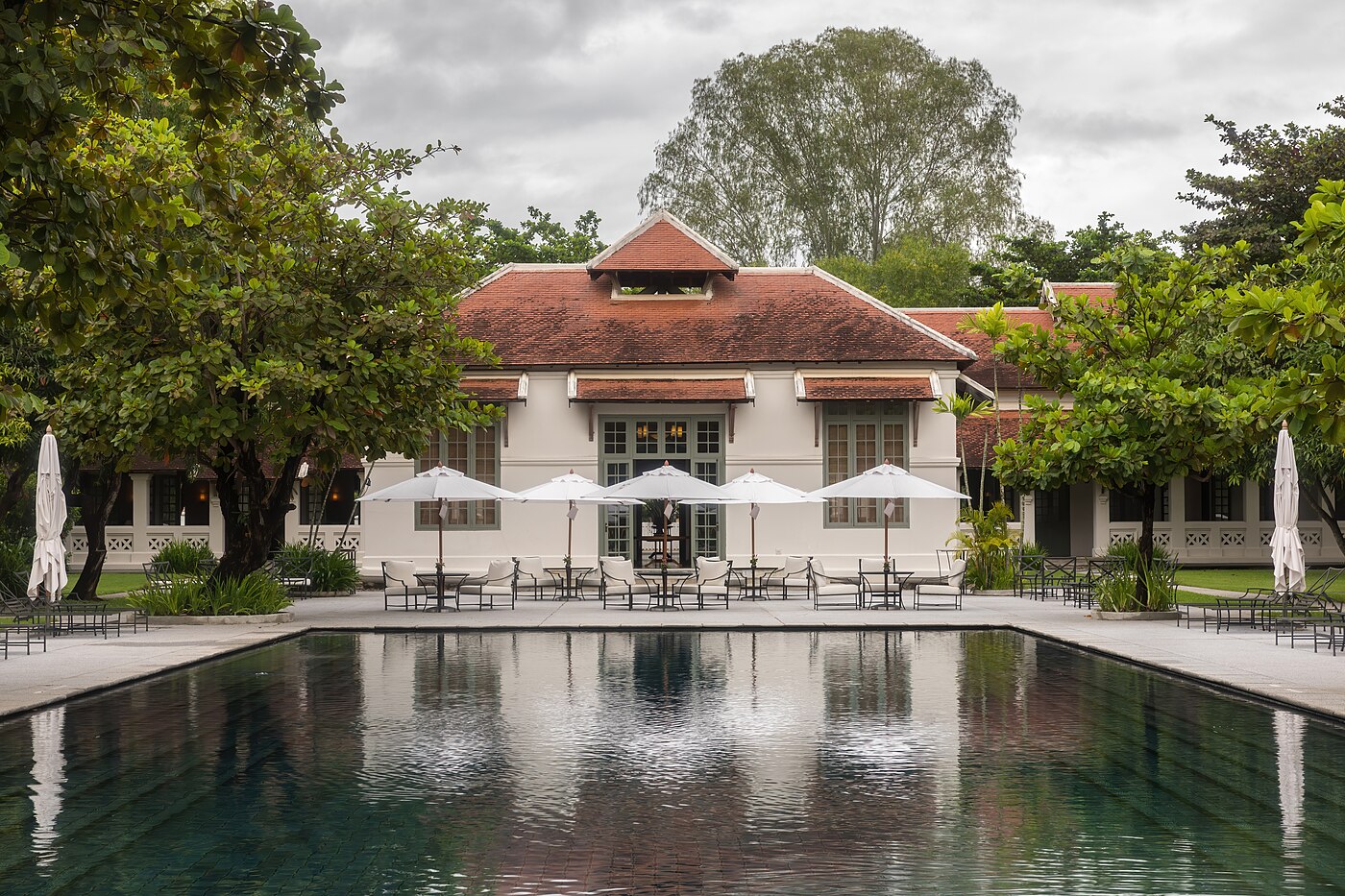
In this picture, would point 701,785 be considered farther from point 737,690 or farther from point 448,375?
point 448,375

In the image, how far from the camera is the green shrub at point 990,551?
31.2m

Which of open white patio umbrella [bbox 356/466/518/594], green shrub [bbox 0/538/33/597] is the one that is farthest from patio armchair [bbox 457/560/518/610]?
green shrub [bbox 0/538/33/597]

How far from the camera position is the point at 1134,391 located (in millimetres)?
21766

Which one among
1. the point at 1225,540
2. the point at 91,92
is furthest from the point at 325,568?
the point at 1225,540

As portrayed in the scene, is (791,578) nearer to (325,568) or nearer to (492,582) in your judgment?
(492,582)

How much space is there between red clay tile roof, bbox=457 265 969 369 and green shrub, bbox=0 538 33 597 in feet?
34.5

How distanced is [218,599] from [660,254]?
49.7 feet

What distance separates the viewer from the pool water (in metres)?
7.08

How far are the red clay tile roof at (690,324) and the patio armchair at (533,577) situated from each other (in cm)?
474

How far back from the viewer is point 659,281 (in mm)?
34719

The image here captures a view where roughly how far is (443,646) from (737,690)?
631cm

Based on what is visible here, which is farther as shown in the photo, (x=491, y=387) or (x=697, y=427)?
(x=697, y=427)

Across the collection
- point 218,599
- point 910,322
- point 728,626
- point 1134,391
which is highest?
point 910,322

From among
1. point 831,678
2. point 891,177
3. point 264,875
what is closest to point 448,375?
point 831,678
